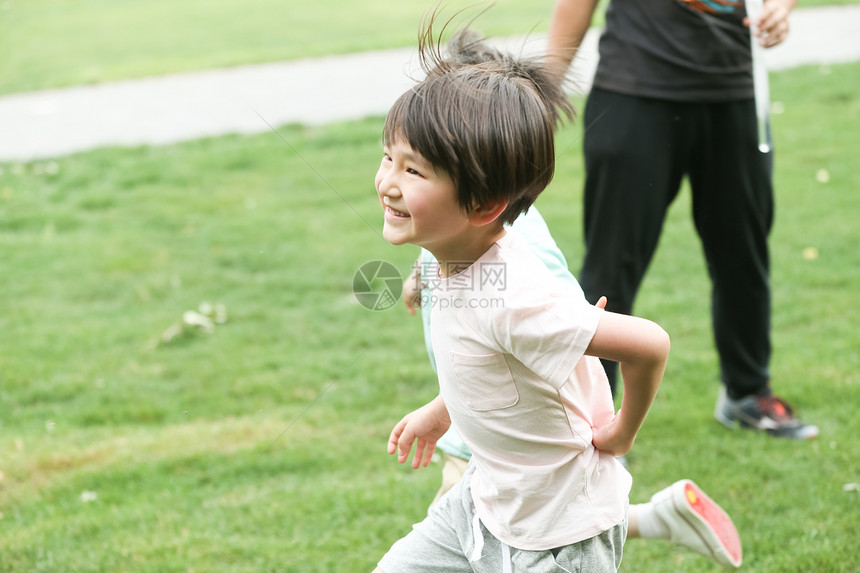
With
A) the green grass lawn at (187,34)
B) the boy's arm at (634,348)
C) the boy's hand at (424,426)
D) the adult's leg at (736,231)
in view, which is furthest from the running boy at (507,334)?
the green grass lawn at (187,34)

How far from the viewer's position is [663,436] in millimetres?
3303

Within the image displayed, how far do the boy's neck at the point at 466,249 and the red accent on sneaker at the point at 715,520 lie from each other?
42.2 inches

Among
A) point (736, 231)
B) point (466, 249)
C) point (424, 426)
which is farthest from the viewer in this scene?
point (736, 231)

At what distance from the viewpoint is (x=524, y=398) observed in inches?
64.5

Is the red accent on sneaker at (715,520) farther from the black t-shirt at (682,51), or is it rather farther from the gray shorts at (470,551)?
the black t-shirt at (682,51)

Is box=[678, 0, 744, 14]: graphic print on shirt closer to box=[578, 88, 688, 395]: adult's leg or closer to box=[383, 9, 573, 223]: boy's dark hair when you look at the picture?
box=[578, 88, 688, 395]: adult's leg

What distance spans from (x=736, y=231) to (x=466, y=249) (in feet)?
5.49

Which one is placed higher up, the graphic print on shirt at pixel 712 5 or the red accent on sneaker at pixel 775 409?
the graphic print on shirt at pixel 712 5

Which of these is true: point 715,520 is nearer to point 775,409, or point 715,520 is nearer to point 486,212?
point 775,409

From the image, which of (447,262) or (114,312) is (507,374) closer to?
(447,262)

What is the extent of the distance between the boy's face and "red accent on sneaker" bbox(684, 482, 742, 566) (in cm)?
118

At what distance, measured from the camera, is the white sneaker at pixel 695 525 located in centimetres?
237

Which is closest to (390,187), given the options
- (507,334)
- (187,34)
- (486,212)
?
(486,212)

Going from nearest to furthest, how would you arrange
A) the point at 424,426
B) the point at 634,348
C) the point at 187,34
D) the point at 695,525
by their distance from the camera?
the point at 634,348, the point at 424,426, the point at 695,525, the point at 187,34
